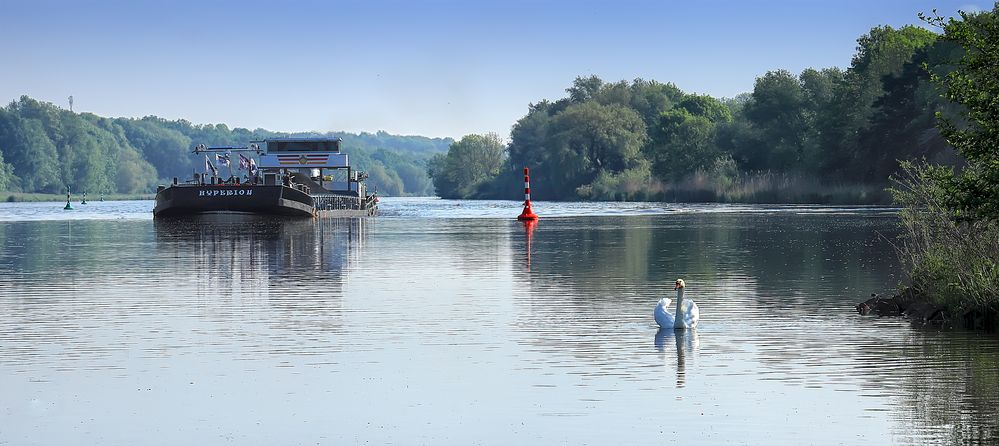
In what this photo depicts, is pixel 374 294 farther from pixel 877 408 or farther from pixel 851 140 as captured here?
pixel 851 140

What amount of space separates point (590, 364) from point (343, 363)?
268 centimetres

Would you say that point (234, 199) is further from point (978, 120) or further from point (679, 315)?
point (978, 120)

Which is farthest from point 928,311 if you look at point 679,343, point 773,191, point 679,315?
point 773,191

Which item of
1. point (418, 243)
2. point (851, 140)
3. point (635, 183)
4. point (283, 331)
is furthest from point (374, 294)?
point (635, 183)

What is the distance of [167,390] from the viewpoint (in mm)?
14016

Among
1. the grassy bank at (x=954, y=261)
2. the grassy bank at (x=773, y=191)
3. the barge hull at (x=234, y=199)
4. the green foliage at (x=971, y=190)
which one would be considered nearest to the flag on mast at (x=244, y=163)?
the barge hull at (x=234, y=199)

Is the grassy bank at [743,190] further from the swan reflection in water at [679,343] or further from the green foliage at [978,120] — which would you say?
the swan reflection in water at [679,343]

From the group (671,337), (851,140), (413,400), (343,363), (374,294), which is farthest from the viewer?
(851,140)

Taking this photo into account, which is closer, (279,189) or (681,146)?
(279,189)

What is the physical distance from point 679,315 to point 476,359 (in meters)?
3.44

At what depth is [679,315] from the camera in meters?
18.5

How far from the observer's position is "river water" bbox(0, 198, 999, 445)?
12000 millimetres

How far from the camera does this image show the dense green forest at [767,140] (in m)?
99.1

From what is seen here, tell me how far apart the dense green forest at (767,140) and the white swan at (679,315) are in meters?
60.8
